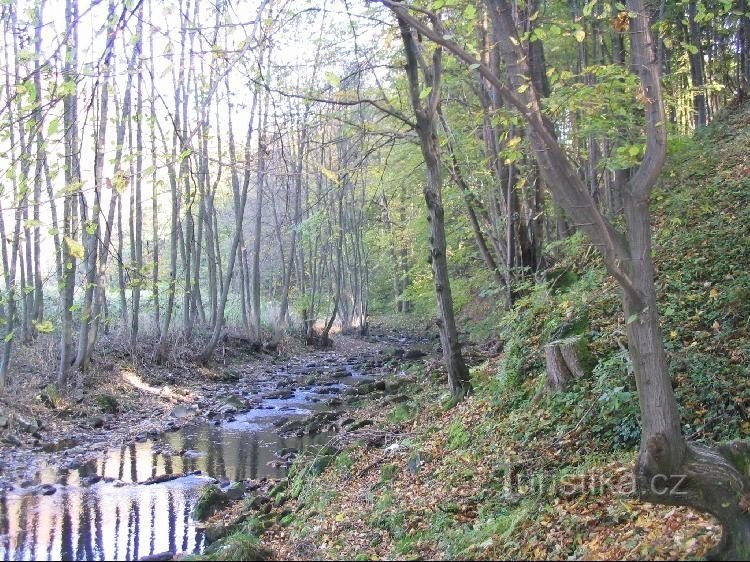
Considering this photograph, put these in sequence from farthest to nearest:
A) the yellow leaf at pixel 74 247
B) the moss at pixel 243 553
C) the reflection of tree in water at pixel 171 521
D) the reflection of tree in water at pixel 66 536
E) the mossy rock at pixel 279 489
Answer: the mossy rock at pixel 279 489 < the reflection of tree in water at pixel 171 521 < the reflection of tree in water at pixel 66 536 < the moss at pixel 243 553 < the yellow leaf at pixel 74 247

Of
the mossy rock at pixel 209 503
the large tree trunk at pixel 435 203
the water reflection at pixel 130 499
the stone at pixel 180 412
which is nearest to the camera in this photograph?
the water reflection at pixel 130 499

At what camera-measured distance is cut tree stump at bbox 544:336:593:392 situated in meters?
6.86

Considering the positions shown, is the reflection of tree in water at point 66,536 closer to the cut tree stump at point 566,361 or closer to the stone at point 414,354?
the cut tree stump at point 566,361

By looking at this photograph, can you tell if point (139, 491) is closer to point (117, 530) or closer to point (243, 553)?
point (117, 530)

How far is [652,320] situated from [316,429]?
30.5 feet

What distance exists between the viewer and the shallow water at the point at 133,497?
262 inches

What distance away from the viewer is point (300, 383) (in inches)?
730

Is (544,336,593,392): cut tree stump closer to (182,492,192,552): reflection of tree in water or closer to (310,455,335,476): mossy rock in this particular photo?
(310,455,335,476): mossy rock

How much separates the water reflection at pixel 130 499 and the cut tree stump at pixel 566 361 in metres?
4.36

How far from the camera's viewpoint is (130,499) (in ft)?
27.5

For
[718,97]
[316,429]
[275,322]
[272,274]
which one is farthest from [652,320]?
[272,274]

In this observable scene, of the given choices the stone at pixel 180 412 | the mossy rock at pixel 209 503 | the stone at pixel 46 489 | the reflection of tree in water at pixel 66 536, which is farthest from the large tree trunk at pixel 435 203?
the stone at pixel 180 412

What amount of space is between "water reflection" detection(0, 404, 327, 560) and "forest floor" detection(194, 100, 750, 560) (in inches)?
35.0

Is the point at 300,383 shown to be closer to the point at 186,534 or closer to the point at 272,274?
the point at 186,534
